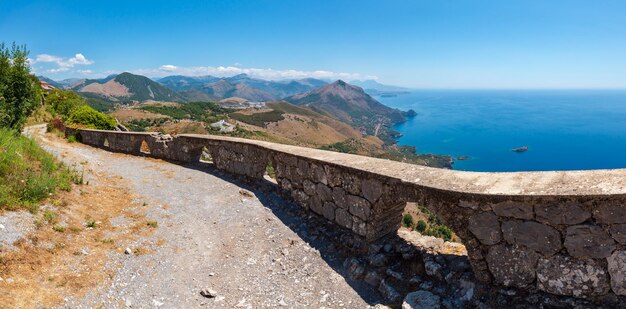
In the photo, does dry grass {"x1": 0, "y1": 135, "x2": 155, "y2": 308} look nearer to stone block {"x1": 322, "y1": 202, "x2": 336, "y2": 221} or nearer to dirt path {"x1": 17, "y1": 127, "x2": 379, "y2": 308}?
dirt path {"x1": 17, "y1": 127, "x2": 379, "y2": 308}

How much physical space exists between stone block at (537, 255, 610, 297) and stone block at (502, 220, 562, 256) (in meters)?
0.14

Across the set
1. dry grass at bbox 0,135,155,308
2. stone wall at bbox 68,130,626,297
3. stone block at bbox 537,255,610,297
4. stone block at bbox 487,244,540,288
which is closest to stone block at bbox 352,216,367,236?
stone wall at bbox 68,130,626,297

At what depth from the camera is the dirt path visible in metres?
5.41

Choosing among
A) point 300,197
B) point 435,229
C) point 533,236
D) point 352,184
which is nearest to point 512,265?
point 533,236

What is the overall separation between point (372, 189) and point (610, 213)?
3125 millimetres

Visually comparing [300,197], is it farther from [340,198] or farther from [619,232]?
[619,232]

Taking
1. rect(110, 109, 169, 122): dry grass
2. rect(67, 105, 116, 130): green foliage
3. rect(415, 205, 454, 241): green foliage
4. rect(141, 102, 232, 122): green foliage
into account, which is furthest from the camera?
rect(141, 102, 232, 122): green foliage

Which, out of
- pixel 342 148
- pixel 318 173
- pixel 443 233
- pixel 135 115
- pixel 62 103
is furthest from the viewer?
pixel 342 148

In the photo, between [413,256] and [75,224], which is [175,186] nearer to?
[75,224]

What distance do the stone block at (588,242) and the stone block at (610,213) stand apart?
117 millimetres

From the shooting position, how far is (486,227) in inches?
183

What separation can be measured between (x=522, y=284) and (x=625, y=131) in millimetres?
245070

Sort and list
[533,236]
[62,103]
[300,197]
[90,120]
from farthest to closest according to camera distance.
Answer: [62,103] → [90,120] → [300,197] → [533,236]

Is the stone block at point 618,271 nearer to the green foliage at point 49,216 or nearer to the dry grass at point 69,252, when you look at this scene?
the dry grass at point 69,252
